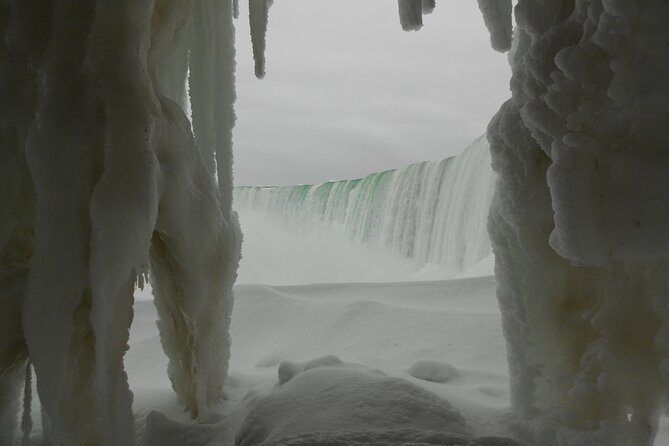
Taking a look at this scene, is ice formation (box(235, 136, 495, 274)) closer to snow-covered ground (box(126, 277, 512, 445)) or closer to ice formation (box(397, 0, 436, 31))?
snow-covered ground (box(126, 277, 512, 445))

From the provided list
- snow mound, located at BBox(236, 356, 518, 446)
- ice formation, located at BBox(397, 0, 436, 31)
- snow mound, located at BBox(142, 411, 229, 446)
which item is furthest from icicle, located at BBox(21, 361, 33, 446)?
ice formation, located at BBox(397, 0, 436, 31)

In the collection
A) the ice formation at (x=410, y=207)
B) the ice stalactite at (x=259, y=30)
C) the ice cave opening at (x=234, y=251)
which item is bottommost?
the ice formation at (x=410, y=207)

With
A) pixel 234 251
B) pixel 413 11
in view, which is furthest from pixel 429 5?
pixel 234 251

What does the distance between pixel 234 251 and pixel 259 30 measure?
2.07 ft

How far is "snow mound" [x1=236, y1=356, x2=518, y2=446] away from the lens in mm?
1072

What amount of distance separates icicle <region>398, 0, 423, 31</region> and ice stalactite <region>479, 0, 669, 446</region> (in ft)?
0.83

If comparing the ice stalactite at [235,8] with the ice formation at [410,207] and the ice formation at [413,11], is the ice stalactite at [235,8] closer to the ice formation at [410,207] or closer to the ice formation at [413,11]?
the ice formation at [413,11]

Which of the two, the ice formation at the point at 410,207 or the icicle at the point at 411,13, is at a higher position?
the icicle at the point at 411,13

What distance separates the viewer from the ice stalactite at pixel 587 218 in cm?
104

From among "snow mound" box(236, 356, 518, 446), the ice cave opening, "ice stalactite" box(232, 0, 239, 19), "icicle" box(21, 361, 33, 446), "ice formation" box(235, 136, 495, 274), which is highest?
"ice stalactite" box(232, 0, 239, 19)

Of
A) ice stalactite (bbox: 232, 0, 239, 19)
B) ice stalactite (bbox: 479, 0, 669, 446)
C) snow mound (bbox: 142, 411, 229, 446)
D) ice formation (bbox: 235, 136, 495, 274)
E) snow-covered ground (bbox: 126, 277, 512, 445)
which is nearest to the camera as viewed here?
ice stalactite (bbox: 479, 0, 669, 446)

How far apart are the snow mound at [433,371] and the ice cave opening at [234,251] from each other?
0.26m

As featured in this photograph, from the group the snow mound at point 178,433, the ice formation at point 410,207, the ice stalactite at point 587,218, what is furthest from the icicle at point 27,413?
the ice formation at point 410,207

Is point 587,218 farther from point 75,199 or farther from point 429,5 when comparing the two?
point 75,199
